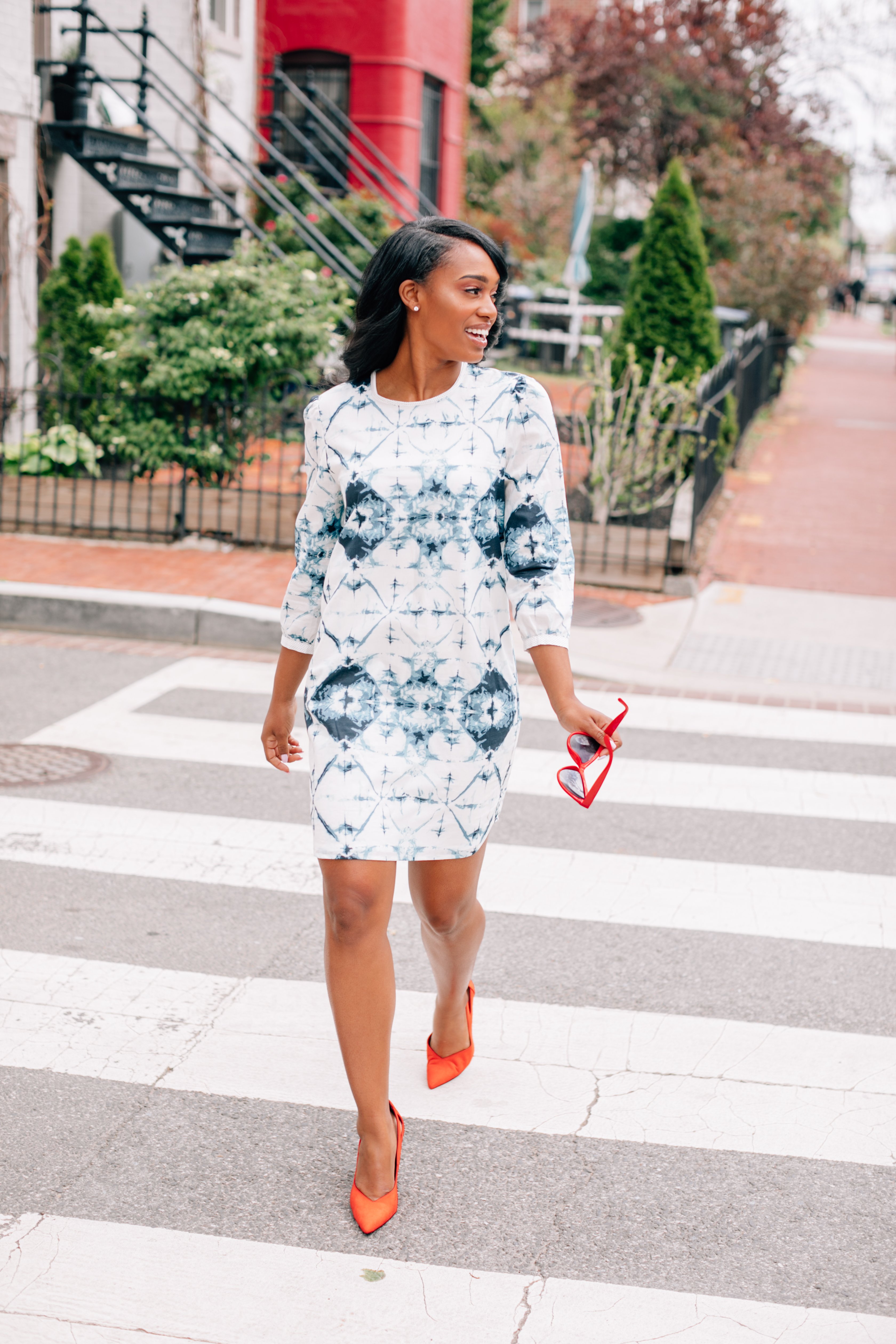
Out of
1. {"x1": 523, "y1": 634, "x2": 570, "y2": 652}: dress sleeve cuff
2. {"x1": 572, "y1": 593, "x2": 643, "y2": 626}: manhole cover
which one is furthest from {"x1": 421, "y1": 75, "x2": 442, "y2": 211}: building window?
{"x1": 523, "y1": 634, "x2": 570, "y2": 652}: dress sleeve cuff

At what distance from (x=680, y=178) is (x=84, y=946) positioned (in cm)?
1034

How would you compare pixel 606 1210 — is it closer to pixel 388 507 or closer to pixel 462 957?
pixel 462 957

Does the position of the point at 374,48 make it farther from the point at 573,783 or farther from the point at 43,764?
the point at 573,783

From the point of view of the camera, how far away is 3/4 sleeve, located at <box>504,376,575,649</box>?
3.08 meters

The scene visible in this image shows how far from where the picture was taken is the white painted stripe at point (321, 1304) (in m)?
2.76

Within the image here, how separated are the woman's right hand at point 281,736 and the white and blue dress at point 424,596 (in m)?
0.21

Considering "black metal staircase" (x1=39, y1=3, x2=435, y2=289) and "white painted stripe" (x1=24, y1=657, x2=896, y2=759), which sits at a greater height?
"black metal staircase" (x1=39, y1=3, x2=435, y2=289)

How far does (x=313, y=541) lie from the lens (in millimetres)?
3186

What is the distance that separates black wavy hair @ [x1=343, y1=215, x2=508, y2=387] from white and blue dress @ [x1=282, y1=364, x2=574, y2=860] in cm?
6

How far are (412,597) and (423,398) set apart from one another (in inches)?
16.1

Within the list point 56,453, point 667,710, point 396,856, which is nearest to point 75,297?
point 56,453

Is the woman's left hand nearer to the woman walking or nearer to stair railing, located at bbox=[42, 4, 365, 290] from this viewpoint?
the woman walking

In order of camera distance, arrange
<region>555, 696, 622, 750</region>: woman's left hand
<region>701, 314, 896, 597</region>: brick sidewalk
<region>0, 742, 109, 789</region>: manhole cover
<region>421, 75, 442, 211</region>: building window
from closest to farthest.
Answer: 1. <region>555, 696, 622, 750</region>: woman's left hand
2. <region>0, 742, 109, 789</region>: manhole cover
3. <region>701, 314, 896, 597</region>: brick sidewalk
4. <region>421, 75, 442, 211</region>: building window

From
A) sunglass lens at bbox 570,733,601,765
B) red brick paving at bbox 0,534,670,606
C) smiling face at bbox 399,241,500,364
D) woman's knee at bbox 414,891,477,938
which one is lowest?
red brick paving at bbox 0,534,670,606
